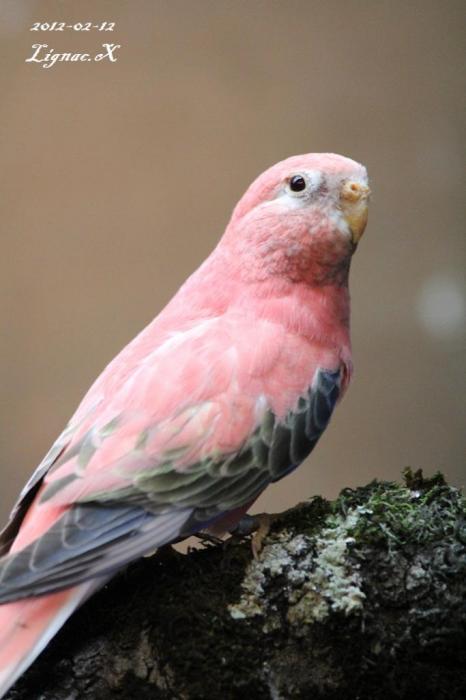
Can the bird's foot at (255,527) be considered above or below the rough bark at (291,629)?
above

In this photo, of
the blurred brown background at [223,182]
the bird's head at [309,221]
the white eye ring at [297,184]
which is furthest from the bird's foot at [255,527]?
the blurred brown background at [223,182]

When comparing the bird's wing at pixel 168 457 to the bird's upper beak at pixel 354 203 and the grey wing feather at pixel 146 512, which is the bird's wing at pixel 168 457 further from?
the bird's upper beak at pixel 354 203

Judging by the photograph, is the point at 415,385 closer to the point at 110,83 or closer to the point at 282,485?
the point at 282,485

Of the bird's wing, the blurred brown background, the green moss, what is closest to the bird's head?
the bird's wing

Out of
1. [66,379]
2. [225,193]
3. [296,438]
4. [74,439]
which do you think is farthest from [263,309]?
[66,379]

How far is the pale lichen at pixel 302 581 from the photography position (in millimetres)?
→ 877

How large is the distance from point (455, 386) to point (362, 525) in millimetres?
939

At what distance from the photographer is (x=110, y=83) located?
156cm

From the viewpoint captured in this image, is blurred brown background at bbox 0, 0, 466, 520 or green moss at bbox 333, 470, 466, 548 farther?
blurred brown background at bbox 0, 0, 466, 520

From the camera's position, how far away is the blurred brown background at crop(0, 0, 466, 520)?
5.10 ft

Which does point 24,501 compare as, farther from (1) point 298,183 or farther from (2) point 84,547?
(1) point 298,183

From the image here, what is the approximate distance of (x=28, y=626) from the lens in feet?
2.76

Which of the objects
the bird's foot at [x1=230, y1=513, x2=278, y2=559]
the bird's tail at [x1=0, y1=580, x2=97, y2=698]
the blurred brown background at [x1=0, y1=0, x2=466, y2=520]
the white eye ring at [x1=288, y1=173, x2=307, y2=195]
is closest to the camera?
the bird's tail at [x1=0, y1=580, x2=97, y2=698]

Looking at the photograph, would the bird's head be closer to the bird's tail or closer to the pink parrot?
the pink parrot
